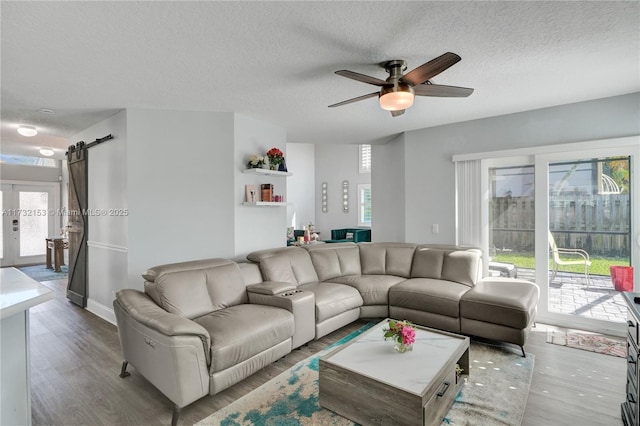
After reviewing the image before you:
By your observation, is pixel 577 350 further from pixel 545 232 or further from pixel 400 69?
pixel 400 69

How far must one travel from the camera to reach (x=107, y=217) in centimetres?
411

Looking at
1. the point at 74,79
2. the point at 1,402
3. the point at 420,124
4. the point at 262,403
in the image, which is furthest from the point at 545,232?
the point at 74,79

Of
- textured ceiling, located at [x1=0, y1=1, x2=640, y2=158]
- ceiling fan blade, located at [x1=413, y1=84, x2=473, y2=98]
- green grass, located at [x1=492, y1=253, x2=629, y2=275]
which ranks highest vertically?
textured ceiling, located at [x1=0, y1=1, x2=640, y2=158]

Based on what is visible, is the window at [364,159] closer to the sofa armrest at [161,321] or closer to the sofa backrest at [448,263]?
the sofa backrest at [448,263]

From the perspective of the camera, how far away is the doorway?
7.64 m

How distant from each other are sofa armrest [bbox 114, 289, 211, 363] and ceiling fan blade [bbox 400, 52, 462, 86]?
234 cm

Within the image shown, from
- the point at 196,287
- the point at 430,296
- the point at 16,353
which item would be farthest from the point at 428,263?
the point at 16,353

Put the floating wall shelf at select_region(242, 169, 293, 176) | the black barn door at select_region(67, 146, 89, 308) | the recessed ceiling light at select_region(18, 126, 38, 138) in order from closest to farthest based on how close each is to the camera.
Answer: the floating wall shelf at select_region(242, 169, 293, 176) → the recessed ceiling light at select_region(18, 126, 38, 138) → the black barn door at select_region(67, 146, 89, 308)

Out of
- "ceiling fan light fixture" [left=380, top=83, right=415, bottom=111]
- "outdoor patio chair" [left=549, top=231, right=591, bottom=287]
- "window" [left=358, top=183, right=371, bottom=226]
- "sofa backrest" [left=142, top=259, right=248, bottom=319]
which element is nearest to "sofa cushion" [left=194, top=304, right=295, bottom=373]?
"sofa backrest" [left=142, top=259, right=248, bottom=319]

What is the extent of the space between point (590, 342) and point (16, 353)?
4712 millimetres

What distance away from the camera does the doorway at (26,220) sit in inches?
301

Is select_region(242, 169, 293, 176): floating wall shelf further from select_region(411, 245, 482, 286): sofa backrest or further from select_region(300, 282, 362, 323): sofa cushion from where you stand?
select_region(411, 245, 482, 286): sofa backrest

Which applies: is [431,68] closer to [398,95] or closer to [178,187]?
[398,95]

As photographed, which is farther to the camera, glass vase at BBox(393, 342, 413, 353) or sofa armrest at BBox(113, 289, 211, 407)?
glass vase at BBox(393, 342, 413, 353)
